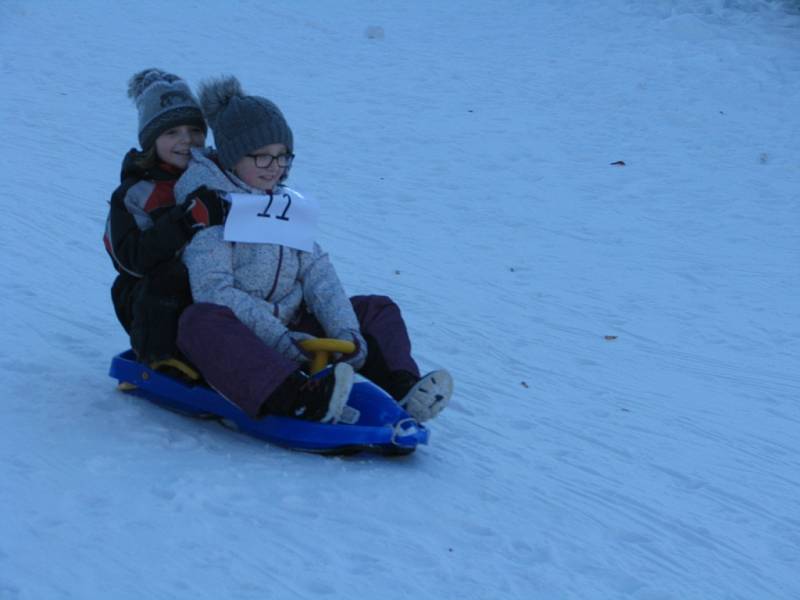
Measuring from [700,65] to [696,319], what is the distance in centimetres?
589

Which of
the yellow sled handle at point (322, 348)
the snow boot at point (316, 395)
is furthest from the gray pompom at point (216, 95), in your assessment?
the snow boot at point (316, 395)

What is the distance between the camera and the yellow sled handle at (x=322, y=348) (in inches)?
132

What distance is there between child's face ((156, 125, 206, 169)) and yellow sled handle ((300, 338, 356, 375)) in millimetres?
737

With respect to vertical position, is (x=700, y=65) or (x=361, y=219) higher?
(x=700, y=65)

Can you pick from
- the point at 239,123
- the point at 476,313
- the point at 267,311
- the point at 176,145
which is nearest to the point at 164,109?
the point at 176,145

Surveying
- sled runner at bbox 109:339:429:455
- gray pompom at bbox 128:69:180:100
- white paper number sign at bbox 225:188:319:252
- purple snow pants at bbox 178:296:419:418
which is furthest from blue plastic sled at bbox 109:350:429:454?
gray pompom at bbox 128:69:180:100

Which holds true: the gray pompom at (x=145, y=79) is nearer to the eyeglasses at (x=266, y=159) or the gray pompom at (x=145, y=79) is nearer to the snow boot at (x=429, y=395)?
the eyeglasses at (x=266, y=159)

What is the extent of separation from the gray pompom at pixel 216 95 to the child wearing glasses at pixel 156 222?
0.08 meters

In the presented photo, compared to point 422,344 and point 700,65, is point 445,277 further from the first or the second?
point 700,65

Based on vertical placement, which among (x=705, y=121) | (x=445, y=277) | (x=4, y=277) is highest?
(x=705, y=121)

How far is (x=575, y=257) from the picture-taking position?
6387 millimetres

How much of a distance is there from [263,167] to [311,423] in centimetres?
81

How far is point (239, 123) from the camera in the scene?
3.44m

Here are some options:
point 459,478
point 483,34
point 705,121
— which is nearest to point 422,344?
point 459,478
